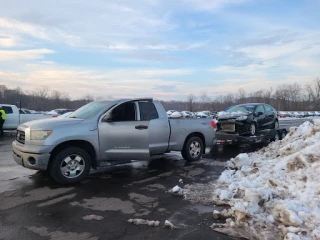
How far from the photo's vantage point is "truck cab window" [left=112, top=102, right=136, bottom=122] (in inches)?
257

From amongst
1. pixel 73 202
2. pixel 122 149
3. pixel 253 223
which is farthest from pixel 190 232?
pixel 122 149

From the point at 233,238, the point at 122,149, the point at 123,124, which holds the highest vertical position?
the point at 123,124

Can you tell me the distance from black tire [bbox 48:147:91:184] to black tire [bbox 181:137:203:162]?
3.20 metres

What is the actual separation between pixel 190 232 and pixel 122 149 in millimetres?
3134

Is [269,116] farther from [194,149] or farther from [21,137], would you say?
[21,137]

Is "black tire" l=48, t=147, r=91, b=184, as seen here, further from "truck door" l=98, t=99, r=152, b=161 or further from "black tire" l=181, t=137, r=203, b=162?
"black tire" l=181, t=137, r=203, b=162

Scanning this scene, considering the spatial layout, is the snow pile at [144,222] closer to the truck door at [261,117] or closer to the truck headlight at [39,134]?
the truck headlight at [39,134]

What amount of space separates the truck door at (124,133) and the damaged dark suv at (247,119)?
5.72 m

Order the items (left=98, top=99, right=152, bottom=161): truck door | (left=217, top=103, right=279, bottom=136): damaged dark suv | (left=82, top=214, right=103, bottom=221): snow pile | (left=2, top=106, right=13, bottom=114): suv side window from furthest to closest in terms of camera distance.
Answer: (left=2, top=106, right=13, bottom=114): suv side window, (left=217, top=103, right=279, bottom=136): damaged dark suv, (left=98, top=99, right=152, bottom=161): truck door, (left=82, top=214, right=103, bottom=221): snow pile

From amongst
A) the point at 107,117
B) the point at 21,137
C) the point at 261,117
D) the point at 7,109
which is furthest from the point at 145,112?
the point at 7,109

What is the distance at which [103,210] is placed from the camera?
4.55 metres

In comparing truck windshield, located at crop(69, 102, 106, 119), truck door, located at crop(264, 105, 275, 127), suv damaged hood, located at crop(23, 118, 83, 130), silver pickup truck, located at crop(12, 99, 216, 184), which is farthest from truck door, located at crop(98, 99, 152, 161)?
truck door, located at crop(264, 105, 275, 127)

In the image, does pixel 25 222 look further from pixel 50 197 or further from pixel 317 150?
pixel 317 150

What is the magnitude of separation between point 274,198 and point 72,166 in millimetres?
4033
